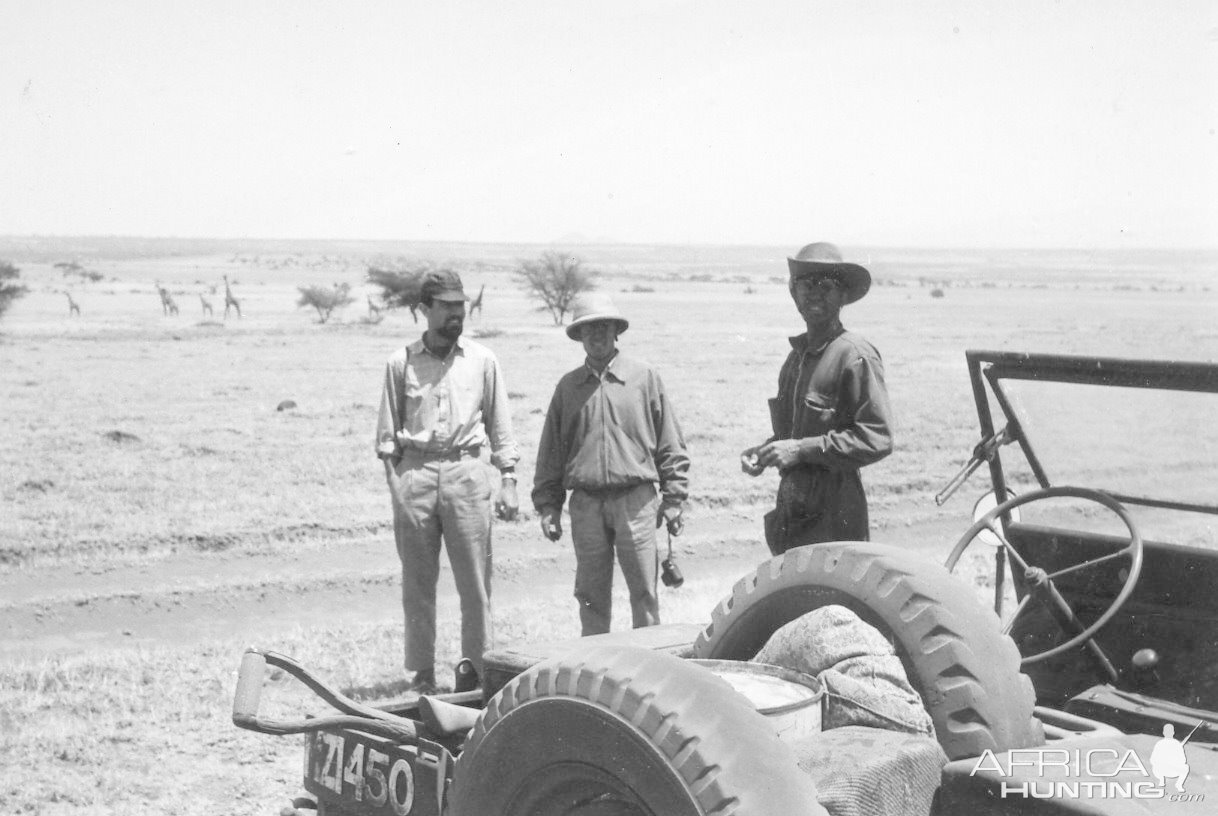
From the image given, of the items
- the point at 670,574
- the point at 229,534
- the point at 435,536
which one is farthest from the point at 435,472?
the point at 229,534

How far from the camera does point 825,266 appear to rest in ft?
15.1

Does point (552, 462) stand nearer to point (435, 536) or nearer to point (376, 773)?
point (435, 536)

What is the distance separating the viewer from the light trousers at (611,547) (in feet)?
18.4

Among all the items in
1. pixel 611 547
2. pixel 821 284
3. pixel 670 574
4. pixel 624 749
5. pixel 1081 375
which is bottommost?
pixel 670 574

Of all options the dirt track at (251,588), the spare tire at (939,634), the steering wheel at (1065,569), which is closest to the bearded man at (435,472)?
the dirt track at (251,588)

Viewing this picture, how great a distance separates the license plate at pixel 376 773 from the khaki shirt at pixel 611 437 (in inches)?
104

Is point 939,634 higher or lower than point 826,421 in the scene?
lower

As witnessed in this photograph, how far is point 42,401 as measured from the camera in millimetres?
17562

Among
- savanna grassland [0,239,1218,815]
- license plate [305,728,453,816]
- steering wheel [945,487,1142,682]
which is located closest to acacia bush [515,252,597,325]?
savanna grassland [0,239,1218,815]

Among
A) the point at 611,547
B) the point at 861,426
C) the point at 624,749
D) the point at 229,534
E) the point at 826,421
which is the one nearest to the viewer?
the point at 624,749

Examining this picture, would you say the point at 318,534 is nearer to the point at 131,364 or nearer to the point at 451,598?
the point at 451,598

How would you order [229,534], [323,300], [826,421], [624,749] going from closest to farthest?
[624,749] → [826,421] → [229,534] → [323,300]

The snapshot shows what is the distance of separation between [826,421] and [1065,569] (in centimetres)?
140

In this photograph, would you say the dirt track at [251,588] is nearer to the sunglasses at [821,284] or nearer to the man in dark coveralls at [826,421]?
the man in dark coveralls at [826,421]
